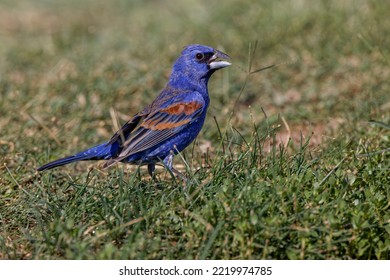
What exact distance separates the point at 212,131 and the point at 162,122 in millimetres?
1149

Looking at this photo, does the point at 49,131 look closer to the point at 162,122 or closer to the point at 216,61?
the point at 162,122

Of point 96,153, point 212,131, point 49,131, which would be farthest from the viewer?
point 212,131

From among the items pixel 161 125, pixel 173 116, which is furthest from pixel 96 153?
pixel 173 116

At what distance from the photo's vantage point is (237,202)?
12.8ft

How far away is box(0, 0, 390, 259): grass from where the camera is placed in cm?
383

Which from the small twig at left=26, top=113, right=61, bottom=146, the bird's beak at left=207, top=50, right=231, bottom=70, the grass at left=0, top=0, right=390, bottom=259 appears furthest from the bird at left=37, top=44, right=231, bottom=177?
the small twig at left=26, top=113, right=61, bottom=146

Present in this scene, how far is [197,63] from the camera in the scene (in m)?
5.48

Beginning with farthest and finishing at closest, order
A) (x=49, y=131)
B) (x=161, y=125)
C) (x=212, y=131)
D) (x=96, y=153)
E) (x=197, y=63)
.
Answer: (x=212, y=131)
(x=49, y=131)
(x=197, y=63)
(x=161, y=125)
(x=96, y=153)

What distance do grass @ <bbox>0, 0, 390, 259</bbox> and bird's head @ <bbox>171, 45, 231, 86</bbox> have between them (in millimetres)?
452

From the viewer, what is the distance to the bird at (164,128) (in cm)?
500

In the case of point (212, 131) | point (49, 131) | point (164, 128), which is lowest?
point (212, 131)

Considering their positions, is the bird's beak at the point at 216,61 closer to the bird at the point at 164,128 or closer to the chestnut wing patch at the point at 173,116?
the bird at the point at 164,128

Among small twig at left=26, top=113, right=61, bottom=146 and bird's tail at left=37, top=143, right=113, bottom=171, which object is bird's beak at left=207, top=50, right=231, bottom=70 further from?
small twig at left=26, top=113, right=61, bottom=146
